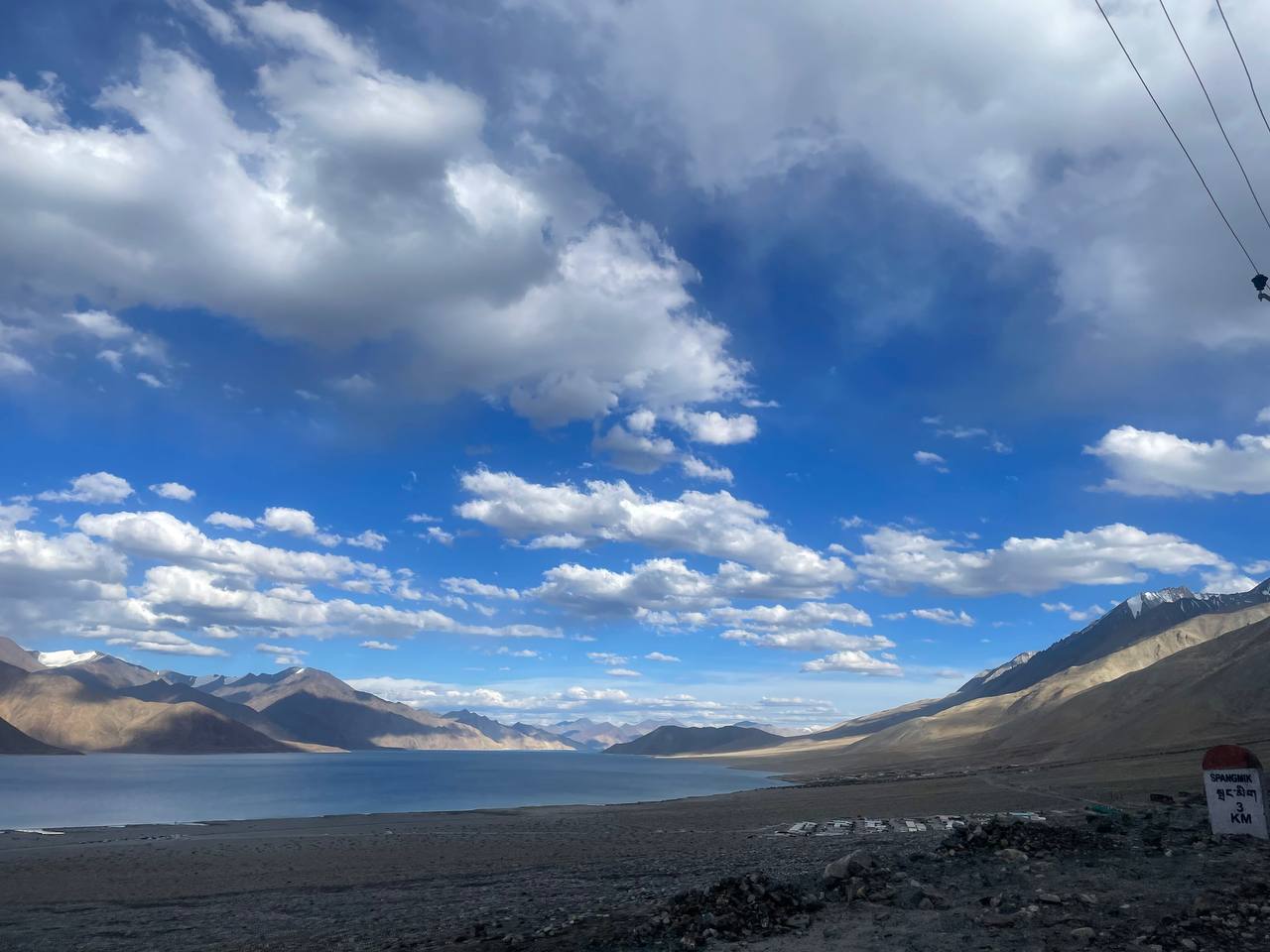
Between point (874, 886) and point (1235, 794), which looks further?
point (1235, 794)

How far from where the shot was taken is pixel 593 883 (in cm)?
2508

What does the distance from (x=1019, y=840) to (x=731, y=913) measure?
8.09 meters

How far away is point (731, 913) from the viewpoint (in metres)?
13.4

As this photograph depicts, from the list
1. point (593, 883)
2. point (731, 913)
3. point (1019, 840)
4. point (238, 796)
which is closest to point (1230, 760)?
point (1019, 840)

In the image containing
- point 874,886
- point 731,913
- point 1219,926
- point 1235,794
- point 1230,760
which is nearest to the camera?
point 1219,926

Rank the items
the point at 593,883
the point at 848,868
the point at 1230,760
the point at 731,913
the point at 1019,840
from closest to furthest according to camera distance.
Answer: the point at 731,913 → the point at 848,868 → the point at 1019,840 → the point at 1230,760 → the point at 593,883

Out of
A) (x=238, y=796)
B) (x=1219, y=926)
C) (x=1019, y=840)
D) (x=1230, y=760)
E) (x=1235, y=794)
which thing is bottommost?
(x=238, y=796)

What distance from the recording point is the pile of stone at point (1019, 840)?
1741 centimetres

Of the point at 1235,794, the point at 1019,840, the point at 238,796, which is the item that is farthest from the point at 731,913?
the point at 238,796

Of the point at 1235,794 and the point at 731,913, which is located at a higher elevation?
the point at 1235,794

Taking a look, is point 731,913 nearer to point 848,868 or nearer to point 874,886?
point 874,886

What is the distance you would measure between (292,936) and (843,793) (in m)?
61.2

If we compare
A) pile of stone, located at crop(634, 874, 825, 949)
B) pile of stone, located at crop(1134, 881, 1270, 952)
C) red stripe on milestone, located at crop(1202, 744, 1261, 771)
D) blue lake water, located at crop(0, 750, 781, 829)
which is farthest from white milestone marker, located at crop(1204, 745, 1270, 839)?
blue lake water, located at crop(0, 750, 781, 829)

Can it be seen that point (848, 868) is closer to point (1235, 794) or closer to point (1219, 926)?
point (1219, 926)
